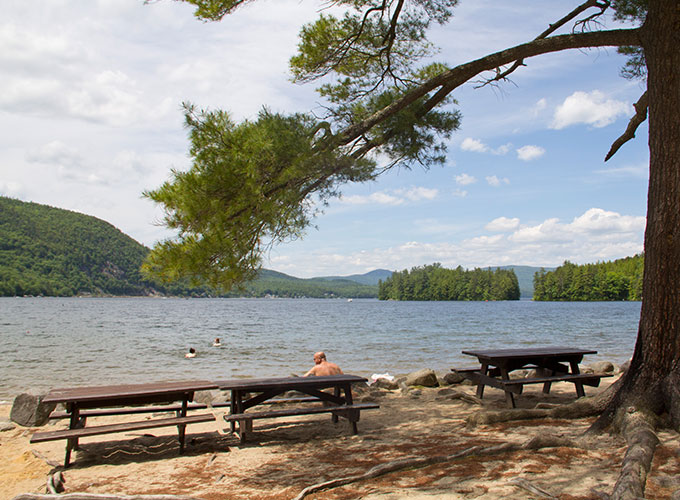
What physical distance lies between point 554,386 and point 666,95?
5.84 meters

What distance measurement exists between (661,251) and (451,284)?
394 feet

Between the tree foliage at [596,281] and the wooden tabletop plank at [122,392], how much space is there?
10690cm

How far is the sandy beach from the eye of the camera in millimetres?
3609

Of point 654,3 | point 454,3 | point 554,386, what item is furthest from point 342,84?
point 554,386

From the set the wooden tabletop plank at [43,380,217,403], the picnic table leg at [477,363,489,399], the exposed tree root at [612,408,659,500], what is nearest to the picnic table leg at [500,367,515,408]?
the picnic table leg at [477,363,489,399]

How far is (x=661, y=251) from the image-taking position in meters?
4.80

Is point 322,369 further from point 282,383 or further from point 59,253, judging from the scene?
point 59,253

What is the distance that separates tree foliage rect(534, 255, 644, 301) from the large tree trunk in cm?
10484

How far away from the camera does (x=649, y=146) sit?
16.6 ft

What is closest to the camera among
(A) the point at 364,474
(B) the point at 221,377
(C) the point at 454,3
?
(A) the point at 364,474

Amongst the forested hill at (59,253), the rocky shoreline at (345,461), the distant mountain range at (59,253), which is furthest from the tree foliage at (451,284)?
the rocky shoreline at (345,461)

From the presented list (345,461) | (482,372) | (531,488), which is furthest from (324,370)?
(531,488)

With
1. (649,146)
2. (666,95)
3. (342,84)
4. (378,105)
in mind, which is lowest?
(649,146)

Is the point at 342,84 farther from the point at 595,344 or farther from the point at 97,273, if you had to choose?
the point at 97,273
